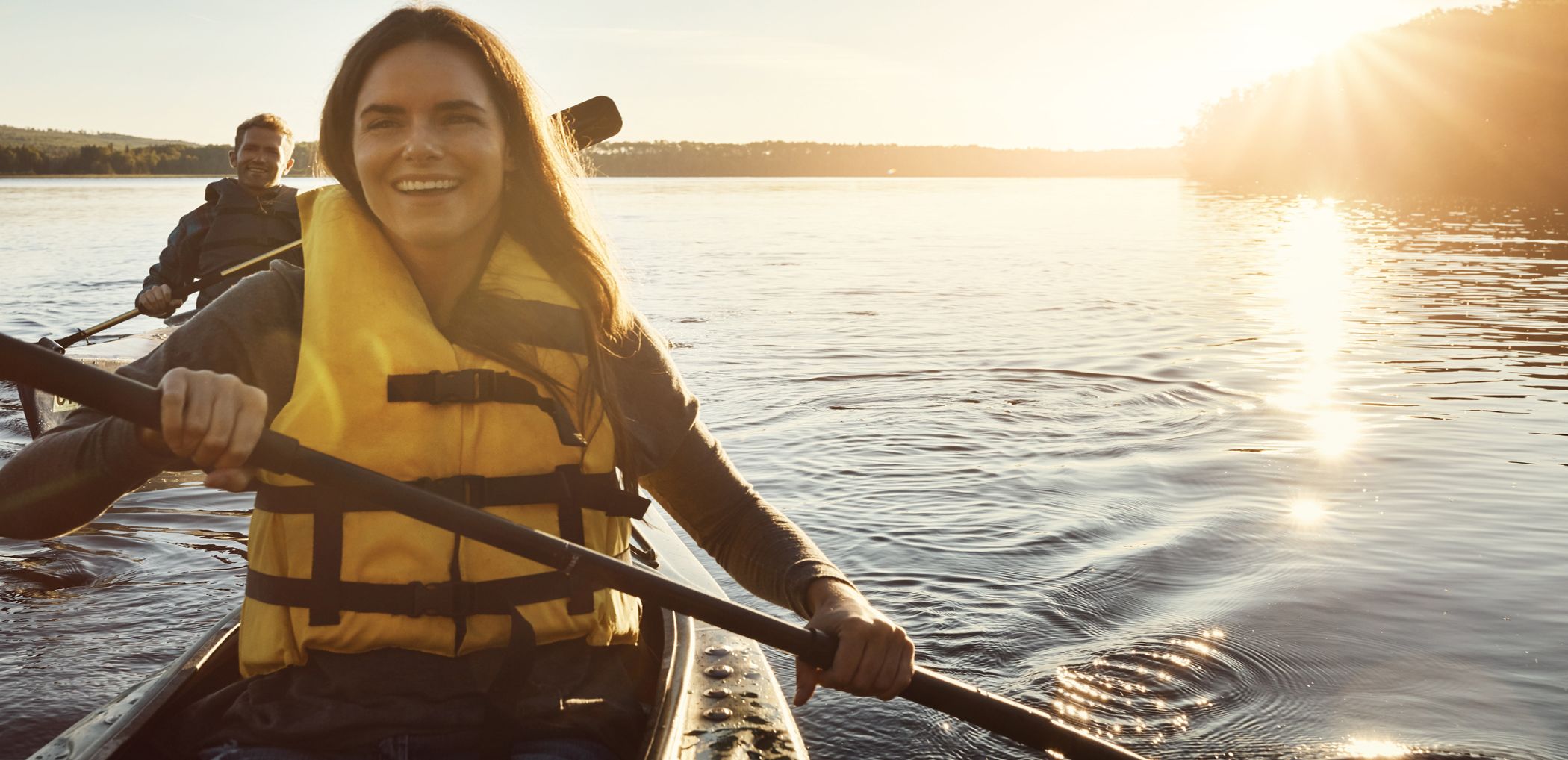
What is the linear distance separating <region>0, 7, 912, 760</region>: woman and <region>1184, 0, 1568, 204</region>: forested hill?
1666 inches

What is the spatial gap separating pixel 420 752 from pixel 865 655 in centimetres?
79

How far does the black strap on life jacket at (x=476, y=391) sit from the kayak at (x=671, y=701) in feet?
→ 2.14

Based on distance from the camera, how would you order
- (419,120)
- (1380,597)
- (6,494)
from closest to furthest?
(6,494)
(419,120)
(1380,597)

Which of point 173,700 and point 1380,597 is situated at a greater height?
point 173,700

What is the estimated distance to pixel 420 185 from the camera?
2.19m

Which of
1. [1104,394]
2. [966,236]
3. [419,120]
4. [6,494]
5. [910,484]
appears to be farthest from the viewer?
[966,236]

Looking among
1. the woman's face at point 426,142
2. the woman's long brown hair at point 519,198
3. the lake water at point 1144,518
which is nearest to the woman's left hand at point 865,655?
the woman's long brown hair at point 519,198

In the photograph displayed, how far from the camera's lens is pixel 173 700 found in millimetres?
2426

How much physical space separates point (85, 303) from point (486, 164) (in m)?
17.0

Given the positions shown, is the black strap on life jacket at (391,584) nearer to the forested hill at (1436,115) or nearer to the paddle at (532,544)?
the paddle at (532,544)

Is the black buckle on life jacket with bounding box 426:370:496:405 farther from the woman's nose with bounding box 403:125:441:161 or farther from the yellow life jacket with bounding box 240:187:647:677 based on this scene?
the woman's nose with bounding box 403:125:441:161

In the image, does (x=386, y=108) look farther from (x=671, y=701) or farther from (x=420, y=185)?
(x=671, y=701)

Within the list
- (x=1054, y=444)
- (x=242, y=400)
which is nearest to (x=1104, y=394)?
(x=1054, y=444)

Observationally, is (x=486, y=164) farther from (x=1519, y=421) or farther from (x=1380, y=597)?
(x=1519, y=421)
